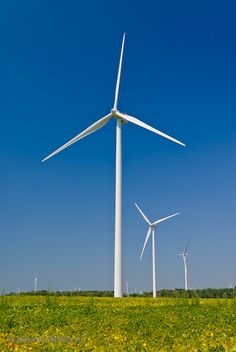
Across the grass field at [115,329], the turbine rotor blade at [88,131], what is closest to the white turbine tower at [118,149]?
the turbine rotor blade at [88,131]

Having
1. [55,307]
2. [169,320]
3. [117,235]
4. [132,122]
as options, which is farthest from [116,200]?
[169,320]

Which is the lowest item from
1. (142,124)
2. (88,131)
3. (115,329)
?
(115,329)

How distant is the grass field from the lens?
9.28 meters

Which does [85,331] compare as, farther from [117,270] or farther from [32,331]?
[117,270]

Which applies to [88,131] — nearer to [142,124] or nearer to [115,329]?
[142,124]

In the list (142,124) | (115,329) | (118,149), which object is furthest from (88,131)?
(115,329)

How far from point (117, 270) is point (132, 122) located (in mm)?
13596

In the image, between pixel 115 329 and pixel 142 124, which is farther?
pixel 142 124

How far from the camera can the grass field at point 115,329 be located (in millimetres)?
9281

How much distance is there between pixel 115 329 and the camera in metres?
12.3

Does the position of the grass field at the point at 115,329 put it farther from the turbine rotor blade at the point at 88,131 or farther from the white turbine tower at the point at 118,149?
the turbine rotor blade at the point at 88,131

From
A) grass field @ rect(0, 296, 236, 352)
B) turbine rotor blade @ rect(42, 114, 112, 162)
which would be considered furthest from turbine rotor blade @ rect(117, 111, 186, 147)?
grass field @ rect(0, 296, 236, 352)

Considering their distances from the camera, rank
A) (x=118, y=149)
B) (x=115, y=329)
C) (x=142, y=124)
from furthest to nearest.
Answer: (x=142, y=124) → (x=118, y=149) → (x=115, y=329)

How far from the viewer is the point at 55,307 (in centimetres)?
1736
